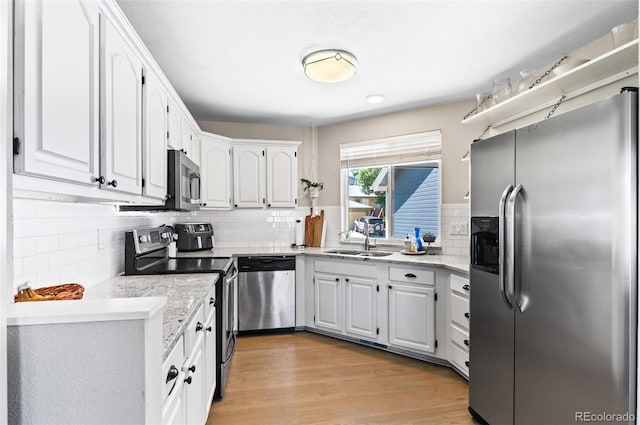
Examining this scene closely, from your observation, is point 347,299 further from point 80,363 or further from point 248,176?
point 80,363

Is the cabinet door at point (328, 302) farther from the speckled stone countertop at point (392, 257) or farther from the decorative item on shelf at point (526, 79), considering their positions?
the decorative item on shelf at point (526, 79)

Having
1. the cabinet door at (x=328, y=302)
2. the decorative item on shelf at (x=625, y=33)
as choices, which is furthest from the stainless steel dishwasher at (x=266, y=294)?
the decorative item on shelf at (x=625, y=33)

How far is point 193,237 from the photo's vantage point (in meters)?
3.56

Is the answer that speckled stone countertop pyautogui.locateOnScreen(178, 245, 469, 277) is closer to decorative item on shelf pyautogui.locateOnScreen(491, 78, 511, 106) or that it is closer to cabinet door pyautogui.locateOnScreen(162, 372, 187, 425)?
decorative item on shelf pyautogui.locateOnScreen(491, 78, 511, 106)

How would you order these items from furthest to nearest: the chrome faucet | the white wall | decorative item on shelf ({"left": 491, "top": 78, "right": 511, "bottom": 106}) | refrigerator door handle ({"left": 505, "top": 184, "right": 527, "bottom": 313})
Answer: the chrome faucet → decorative item on shelf ({"left": 491, "top": 78, "right": 511, "bottom": 106}) → refrigerator door handle ({"left": 505, "top": 184, "right": 527, "bottom": 313}) → the white wall

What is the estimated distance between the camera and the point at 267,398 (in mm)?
2309

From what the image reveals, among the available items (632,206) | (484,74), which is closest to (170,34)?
(484,74)

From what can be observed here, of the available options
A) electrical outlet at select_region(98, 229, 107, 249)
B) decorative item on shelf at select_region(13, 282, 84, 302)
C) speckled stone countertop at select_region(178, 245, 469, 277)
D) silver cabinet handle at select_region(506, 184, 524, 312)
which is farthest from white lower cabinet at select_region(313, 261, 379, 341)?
decorative item on shelf at select_region(13, 282, 84, 302)

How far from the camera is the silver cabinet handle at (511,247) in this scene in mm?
1642

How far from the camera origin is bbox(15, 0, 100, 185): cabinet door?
873 mm

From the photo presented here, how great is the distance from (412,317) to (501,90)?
1.96 m

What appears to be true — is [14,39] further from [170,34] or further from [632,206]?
[632,206]

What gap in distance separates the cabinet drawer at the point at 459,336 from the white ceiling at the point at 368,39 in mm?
2004

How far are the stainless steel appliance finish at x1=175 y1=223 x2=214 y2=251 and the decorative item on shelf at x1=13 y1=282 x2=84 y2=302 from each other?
86.9 inches
